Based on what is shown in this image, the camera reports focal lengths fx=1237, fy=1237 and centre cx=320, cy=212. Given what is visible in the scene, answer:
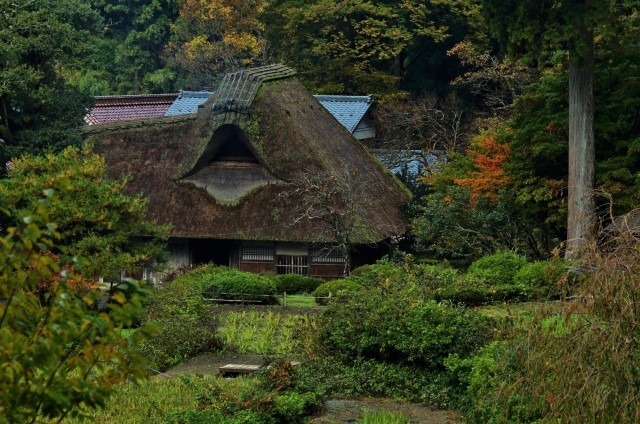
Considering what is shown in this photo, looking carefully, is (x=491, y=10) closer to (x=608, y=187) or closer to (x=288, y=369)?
(x=608, y=187)

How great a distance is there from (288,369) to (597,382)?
7.00 meters

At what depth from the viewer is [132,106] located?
165 feet

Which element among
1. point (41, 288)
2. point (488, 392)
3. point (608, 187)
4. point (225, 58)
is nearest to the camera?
point (488, 392)

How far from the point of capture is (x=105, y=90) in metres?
58.8

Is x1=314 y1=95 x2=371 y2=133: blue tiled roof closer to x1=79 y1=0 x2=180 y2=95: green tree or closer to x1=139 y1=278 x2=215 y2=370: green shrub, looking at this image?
x1=79 y1=0 x2=180 y2=95: green tree

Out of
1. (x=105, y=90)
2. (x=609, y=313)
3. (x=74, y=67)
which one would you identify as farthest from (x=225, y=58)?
(x=609, y=313)

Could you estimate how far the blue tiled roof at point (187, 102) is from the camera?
47.2 metres

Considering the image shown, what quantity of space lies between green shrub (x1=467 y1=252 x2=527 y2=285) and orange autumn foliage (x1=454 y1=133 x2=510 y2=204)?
5038mm

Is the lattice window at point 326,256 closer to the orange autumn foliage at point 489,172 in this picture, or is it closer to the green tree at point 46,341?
the orange autumn foliage at point 489,172

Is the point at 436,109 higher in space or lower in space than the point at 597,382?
higher

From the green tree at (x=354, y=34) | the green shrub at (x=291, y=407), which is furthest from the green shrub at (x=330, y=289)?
the green tree at (x=354, y=34)

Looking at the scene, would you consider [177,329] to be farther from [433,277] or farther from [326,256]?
[326,256]

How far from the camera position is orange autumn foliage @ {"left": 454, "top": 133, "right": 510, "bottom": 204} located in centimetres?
3288

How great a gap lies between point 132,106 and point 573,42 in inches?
991
